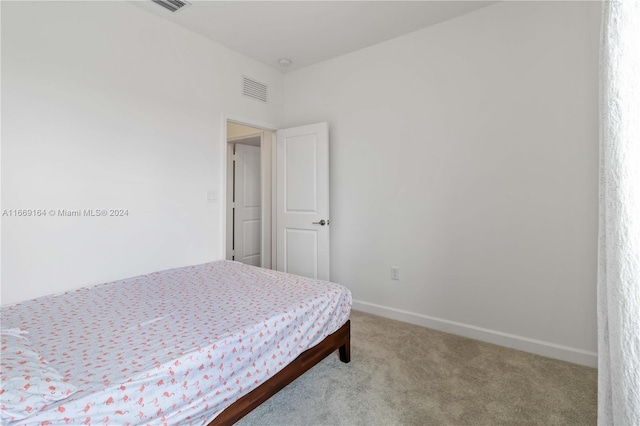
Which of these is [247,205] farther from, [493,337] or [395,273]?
[493,337]

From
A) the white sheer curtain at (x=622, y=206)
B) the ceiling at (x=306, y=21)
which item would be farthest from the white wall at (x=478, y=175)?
the white sheer curtain at (x=622, y=206)

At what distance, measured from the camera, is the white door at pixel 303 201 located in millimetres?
3311

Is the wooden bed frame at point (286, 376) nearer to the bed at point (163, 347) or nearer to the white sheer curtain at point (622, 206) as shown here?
the bed at point (163, 347)

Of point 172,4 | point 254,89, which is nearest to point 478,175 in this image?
point 254,89

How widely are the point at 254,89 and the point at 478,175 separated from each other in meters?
2.55

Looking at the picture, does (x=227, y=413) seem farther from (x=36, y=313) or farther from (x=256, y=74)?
(x=256, y=74)

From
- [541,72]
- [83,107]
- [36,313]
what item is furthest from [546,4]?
[36,313]

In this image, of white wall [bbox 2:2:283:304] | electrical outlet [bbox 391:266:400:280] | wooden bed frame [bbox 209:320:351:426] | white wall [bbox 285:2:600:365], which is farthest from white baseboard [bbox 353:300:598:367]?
white wall [bbox 2:2:283:304]

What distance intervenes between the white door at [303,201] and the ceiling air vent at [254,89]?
464mm

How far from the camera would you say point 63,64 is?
2.07 metres

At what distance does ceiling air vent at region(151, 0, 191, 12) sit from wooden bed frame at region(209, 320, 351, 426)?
9.20ft

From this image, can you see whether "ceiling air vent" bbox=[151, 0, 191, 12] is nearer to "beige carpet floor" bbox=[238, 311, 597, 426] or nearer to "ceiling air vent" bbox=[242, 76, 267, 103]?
"ceiling air vent" bbox=[242, 76, 267, 103]

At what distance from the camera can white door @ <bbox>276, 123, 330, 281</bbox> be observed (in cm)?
331

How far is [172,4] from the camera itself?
239 cm
